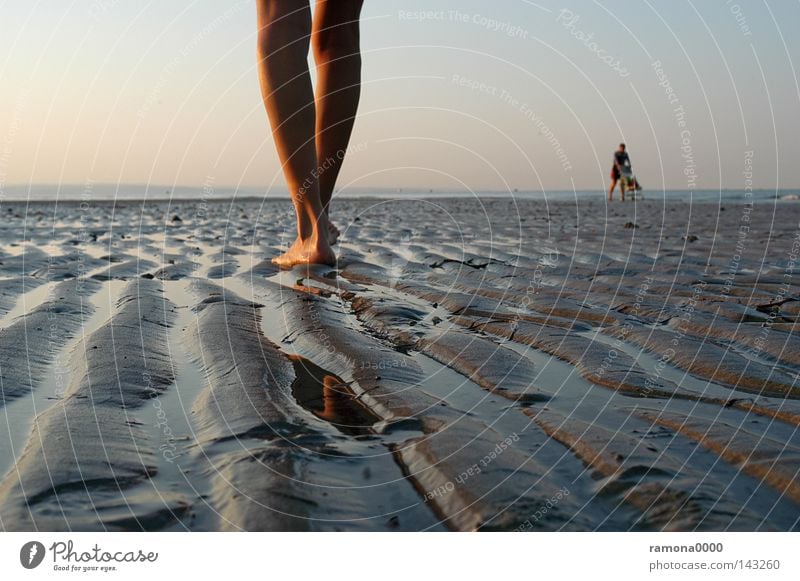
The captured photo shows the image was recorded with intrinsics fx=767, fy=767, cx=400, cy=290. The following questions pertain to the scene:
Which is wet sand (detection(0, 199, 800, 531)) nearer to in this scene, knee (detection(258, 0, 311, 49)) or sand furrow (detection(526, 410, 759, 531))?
sand furrow (detection(526, 410, 759, 531))

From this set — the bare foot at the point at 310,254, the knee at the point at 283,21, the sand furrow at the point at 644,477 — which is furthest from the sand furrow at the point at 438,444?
the knee at the point at 283,21

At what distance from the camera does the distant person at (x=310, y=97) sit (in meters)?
3.98

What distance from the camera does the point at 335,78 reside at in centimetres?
442

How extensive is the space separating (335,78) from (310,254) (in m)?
1.03

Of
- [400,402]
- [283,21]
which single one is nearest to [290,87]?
[283,21]

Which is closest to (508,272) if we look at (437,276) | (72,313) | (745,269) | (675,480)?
(437,276)

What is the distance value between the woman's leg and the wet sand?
0.60 m

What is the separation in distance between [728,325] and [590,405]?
4.11 ft

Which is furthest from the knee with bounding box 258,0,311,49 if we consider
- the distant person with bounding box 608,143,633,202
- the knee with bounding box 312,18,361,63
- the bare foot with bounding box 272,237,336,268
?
the distant person with bounding box 608,143,633,202

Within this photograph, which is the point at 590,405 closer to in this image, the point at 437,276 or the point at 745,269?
the point at 437,276

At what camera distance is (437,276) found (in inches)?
175

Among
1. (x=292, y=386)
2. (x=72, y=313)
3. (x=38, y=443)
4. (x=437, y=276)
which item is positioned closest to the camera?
(x=38, y=443)

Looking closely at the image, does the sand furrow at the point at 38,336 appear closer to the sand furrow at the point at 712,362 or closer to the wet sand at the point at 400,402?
the wet sand at the point at 400,402

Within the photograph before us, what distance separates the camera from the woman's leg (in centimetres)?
396
